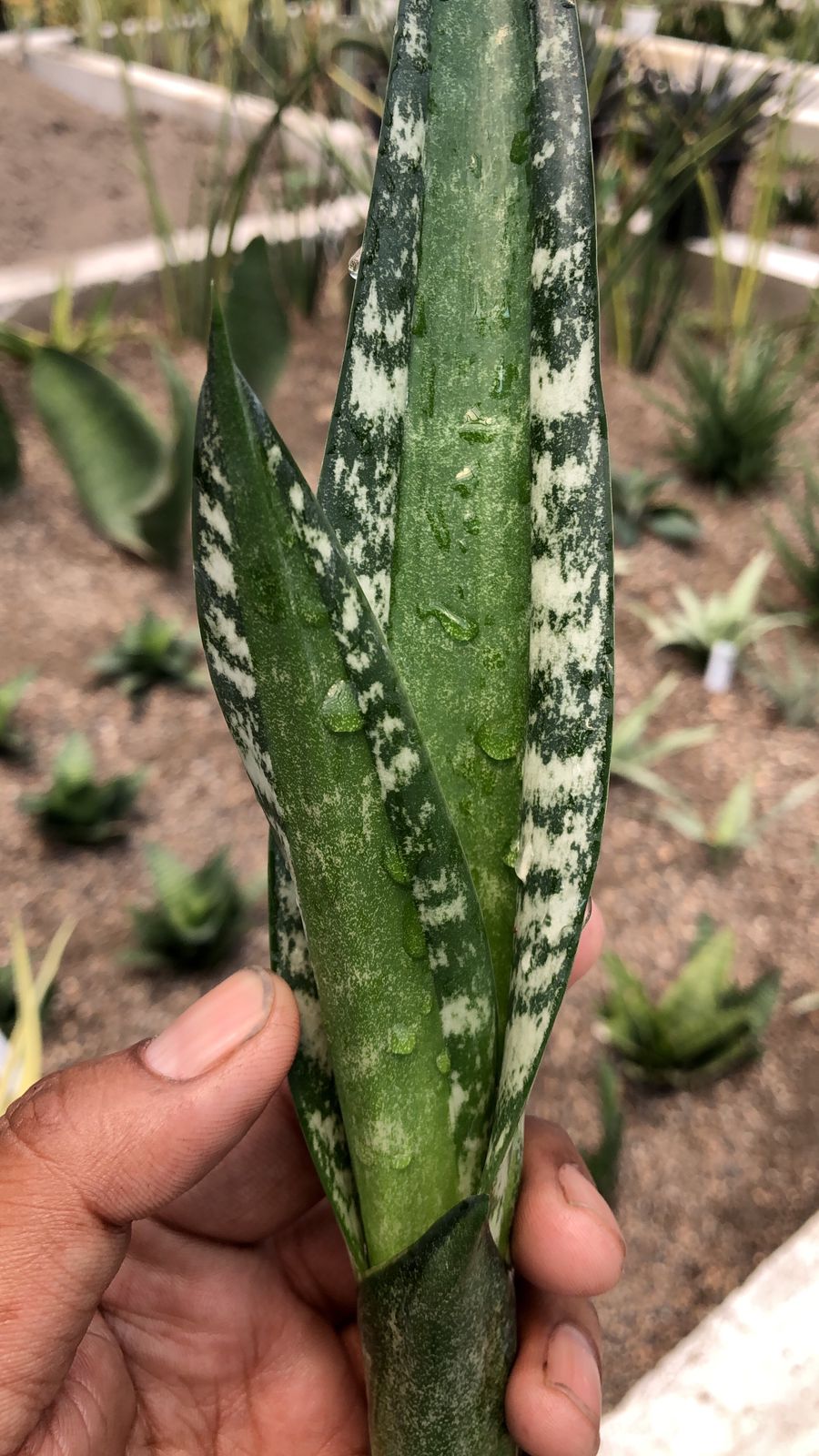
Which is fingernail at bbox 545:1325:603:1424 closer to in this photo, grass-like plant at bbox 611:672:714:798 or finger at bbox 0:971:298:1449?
finger at bbox 0:971:298:1449

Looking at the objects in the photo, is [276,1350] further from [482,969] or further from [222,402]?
[222,402]

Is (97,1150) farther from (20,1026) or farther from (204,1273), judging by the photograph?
(20,1026)

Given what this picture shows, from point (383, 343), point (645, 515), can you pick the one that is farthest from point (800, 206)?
point (383, 343)

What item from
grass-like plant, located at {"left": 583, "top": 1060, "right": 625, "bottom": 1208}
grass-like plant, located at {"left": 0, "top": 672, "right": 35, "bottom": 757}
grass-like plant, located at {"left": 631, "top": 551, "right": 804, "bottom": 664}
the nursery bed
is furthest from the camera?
grass-like plant, located at {"left": 631, "top": 551, "right": 804, "bottom": 664}

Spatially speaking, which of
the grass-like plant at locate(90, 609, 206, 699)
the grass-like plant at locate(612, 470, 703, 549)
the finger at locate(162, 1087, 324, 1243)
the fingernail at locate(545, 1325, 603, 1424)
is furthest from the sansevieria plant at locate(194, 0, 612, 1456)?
the grass-like plant at locate(612, 470, 703, 549)

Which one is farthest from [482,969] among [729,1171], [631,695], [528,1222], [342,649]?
[631,695]

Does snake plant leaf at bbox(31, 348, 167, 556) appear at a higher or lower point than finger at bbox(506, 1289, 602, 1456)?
higher
